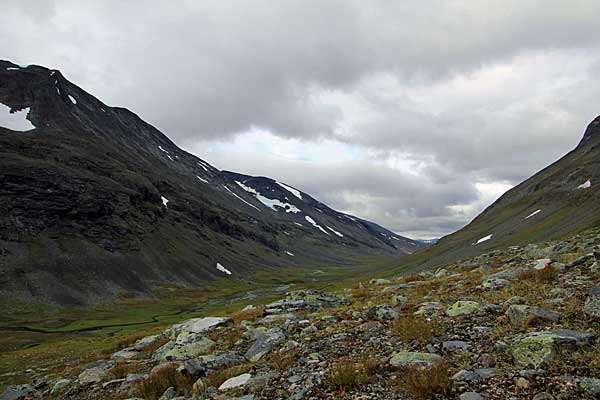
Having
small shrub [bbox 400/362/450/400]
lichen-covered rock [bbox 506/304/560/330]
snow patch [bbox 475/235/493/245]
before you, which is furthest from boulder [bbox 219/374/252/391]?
snow patch [bbox 475/235/493/245]

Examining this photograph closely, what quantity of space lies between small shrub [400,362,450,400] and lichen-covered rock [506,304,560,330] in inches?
130

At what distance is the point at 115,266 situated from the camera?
132m

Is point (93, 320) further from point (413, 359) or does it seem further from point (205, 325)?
point (413, 359)

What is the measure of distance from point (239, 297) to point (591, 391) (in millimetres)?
123659

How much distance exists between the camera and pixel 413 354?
31.2 ft

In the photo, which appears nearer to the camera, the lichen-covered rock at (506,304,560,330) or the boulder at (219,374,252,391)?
the lichen-covered rock at (506,304,560,330)

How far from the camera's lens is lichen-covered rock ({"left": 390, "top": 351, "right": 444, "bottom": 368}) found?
8.87 m

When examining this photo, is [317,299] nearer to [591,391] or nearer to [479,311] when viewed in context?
[479,311]

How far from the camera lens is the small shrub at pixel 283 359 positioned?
10914mm

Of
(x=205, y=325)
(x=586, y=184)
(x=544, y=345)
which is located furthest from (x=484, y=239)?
(x=544, y=345)

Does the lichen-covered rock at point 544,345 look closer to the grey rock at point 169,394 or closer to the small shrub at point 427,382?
the small shrub at point 427,382

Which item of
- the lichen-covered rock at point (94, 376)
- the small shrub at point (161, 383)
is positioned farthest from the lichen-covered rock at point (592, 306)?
the lichen-covered rock at point (94, 376)

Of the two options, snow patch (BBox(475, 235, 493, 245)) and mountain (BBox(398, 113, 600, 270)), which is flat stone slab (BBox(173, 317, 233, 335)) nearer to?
mountain (BBox(398, 113, 600, 270))

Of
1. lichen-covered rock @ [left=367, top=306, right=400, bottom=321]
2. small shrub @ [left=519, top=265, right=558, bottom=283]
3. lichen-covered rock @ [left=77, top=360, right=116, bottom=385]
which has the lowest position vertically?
lichen-covered rock @ [left=77, top=360, right=116, bottom=385]
